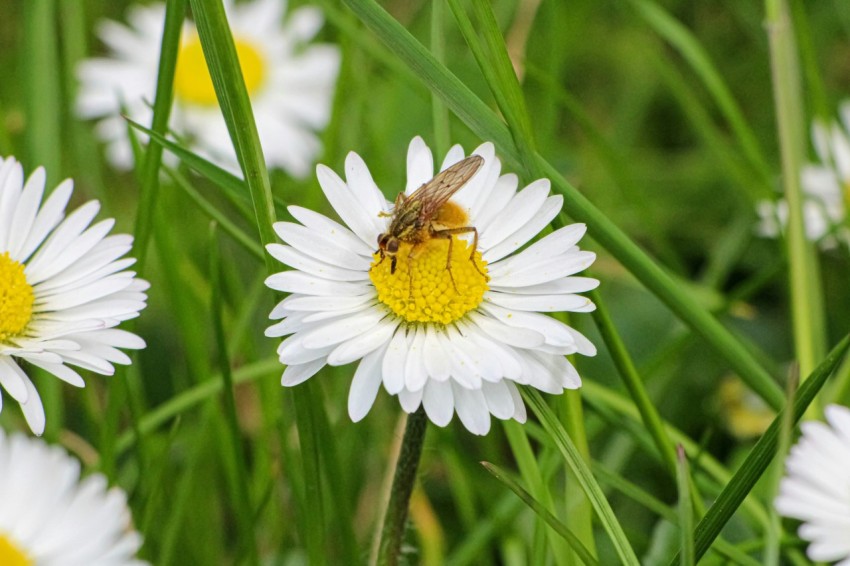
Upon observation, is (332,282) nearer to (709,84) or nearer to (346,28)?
(346,28)

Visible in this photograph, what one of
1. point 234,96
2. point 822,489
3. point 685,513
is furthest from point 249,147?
point 822,489

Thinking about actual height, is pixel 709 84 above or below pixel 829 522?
above

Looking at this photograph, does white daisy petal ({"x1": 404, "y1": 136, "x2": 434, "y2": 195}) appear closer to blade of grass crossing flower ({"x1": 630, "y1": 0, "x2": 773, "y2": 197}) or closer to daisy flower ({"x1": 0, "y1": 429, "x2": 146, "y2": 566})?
daisy flower ({"x1": 0, "y1": 429, "x2": 146, "y2": 566})

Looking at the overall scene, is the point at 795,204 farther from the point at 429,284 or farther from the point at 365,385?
the point at 365,385

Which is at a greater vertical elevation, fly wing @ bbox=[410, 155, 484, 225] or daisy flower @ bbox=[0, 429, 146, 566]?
fly wing @ bbox=[410, 155, 484, 225]

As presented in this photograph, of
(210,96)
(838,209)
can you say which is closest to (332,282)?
(838,209)

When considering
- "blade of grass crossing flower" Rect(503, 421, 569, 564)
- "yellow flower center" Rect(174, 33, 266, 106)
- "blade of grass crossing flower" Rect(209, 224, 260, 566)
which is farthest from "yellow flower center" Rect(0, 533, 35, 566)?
"yellow flower center" Rect(174, 33, 266, 106)

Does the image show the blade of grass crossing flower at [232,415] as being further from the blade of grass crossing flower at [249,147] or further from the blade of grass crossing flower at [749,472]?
the blade of grass crossing flower at [749,472]
